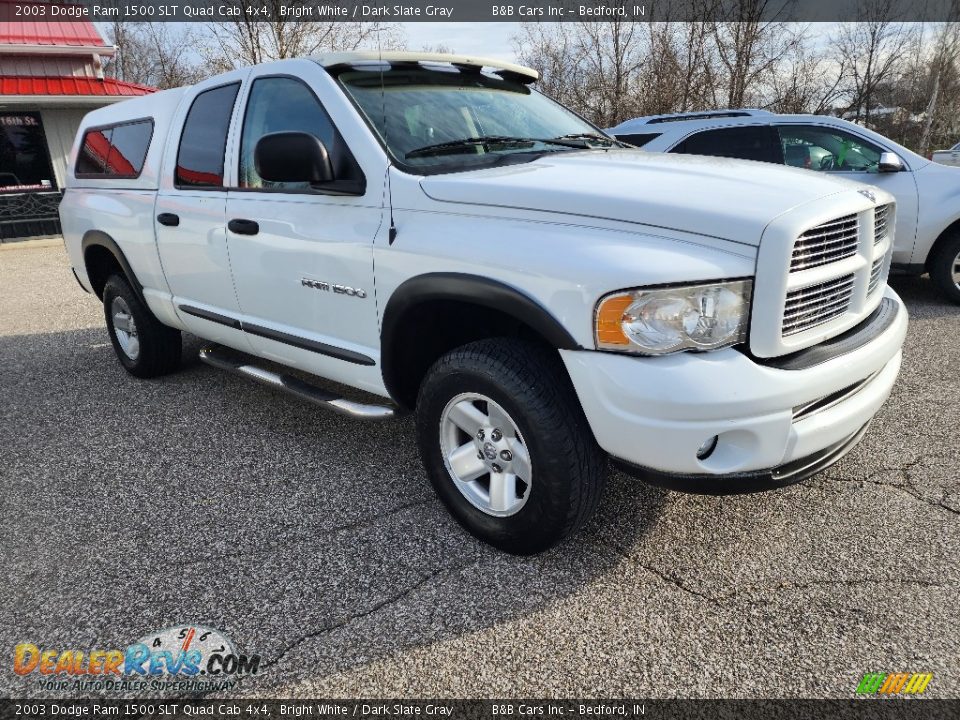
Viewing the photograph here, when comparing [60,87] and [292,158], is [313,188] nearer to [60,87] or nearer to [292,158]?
[292,158]

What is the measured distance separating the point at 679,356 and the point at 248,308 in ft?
7.97

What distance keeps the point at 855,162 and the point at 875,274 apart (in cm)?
431

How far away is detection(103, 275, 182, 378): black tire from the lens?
4828 mm

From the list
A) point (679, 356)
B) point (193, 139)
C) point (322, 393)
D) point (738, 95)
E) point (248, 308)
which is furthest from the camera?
point (738, 95)

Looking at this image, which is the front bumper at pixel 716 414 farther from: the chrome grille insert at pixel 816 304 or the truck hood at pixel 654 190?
the truck hood at pixel 654 190

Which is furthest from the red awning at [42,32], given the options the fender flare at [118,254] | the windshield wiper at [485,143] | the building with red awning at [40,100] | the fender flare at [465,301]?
the fender flare at [465,301]

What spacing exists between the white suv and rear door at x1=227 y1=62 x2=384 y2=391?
335 cm

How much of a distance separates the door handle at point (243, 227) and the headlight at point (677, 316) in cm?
200

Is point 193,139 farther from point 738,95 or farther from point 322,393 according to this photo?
point 738,95

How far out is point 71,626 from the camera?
2395 mm

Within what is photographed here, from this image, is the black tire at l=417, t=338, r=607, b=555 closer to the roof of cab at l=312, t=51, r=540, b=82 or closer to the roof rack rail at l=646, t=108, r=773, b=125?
the roof of cab at l=312, t=51, r=540, b=82

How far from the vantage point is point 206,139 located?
3900 millimetres

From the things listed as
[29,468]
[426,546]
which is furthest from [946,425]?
[29,468]

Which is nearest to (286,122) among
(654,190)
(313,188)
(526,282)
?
(313,188)
